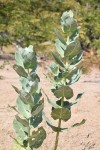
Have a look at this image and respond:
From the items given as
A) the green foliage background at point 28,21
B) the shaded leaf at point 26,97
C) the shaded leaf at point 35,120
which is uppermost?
the shaded leaf at point 26,97

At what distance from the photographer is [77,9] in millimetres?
8922

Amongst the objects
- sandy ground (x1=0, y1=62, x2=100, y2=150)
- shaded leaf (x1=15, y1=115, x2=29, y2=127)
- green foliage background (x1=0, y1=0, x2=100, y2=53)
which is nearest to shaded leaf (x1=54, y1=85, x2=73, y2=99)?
shaded leaf (x1=15, y1=115, x2=29, y2=127)

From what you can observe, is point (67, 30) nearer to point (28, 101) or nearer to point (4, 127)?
point (28, 101)

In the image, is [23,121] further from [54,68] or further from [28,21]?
[28,21]

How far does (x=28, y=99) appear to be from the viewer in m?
0.83

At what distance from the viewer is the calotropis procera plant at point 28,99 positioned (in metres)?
0.84

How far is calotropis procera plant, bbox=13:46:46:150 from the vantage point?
836 millimetres

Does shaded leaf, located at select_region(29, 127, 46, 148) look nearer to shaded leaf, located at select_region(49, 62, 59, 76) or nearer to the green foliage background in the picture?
shaded leaf, located at select_region(49, 62, 59, 76)

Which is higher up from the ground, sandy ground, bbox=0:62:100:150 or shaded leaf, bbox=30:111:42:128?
shaded leaf, bbox=30:111:42:128

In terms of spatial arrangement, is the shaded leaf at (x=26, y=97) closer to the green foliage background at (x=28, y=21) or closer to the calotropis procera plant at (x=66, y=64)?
the calotropis procera plant at (x=66, y=64)

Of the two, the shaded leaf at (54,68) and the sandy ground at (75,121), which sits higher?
the shaded leaf at (54,68)

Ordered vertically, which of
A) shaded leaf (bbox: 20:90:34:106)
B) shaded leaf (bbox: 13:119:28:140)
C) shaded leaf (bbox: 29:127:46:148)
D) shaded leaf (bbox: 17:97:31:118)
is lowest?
shaded leaf (bbox: 29:127:46:148)

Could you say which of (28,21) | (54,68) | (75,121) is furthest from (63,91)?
(28,21)

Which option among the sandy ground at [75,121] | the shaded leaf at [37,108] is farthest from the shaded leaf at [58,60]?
the sandy ground at [75,121]
